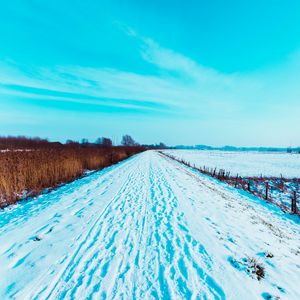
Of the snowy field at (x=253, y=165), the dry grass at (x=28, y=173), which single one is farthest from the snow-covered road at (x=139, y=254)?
the snowy field at (x=253, y=165)

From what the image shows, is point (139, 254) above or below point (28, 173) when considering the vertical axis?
below

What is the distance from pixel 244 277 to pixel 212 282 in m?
0.65

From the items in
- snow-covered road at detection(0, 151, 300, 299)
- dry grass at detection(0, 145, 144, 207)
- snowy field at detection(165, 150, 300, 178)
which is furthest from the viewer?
snowy field at detection(165, 150, 300, 178)

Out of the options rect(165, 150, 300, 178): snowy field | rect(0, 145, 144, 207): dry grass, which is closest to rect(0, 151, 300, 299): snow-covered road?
rect(0, 145, 144, 207): dry grass

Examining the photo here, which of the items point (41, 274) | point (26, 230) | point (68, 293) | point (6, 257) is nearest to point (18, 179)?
point (26, 230)

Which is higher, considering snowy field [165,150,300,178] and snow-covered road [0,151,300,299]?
snow-covered road [0,151,300,299]

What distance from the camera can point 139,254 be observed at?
3699mm

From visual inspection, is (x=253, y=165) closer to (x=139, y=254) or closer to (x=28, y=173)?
(x=28, y=173)

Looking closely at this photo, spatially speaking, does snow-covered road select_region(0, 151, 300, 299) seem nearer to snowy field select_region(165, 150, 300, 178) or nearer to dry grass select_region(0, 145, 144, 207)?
dry grass select_region(0, 145, 144, 207)

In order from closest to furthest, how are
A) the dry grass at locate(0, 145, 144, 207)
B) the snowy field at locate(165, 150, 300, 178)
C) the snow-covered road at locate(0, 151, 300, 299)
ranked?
the snow-covered road at locate(0, 151, 300, 299), the dry grass at locate(0, 145, 144, 207), the snowy field at locate(165, 150, 300, 178)

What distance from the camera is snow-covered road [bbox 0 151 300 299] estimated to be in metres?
2.82

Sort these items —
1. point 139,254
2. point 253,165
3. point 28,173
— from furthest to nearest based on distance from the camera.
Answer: point 253,165 → point 28,173 → point 139,254

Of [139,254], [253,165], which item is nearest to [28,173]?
[139,254]

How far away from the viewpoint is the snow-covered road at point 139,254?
2.82 meters
